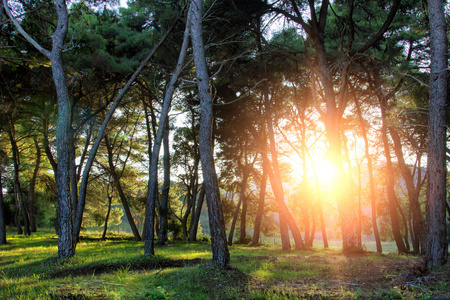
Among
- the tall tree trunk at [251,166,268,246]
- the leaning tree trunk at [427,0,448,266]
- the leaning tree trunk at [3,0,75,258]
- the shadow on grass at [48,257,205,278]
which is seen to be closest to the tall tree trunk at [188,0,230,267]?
the shadow on grass at [48,257,205,278]

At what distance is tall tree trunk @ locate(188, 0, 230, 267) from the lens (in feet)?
20.8

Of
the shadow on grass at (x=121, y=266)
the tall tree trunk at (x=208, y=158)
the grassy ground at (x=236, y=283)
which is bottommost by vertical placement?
the shadow on grass at (x=121, y=266)

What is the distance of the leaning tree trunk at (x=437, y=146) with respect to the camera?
19.9 ft

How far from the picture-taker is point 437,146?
625 cm

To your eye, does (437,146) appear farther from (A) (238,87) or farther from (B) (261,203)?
(B) (261,203)

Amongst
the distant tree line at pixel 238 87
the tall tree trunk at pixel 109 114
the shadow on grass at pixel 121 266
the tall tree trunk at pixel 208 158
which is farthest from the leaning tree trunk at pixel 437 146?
the tall tree trunk at pixel 109 114

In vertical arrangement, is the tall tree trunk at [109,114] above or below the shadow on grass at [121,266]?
above

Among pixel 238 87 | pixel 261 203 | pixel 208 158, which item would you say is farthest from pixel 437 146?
pixel 261 203

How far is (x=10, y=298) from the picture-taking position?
13.0 feet

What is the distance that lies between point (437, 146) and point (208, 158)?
4796 millimetres

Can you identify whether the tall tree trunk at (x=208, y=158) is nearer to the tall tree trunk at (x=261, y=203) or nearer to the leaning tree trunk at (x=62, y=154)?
the leaning tree trunk at (x=62, y=154)

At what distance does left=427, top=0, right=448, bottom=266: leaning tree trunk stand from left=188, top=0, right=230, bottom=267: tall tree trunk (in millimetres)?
4188

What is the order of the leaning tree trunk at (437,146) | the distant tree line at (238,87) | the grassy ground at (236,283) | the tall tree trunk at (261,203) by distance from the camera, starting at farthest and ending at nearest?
the tall tree trunk at (261,203) → the distant tree line at (238,87) → the leaning tree trunk at (437,146) → the grassy ground at (236,283)

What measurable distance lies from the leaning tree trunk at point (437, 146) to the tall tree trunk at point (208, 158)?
4.19 m
